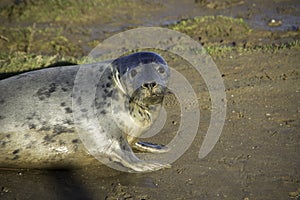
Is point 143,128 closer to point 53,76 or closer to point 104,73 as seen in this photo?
point 104,73

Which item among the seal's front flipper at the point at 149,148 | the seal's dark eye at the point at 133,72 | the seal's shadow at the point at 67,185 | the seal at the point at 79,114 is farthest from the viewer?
the seal's front flipper at the point at 149,148

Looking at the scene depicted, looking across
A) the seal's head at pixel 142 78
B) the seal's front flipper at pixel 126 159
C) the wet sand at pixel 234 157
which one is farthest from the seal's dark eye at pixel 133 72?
the wet sand at pixel 234 157

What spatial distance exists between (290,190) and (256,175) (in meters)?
0.32

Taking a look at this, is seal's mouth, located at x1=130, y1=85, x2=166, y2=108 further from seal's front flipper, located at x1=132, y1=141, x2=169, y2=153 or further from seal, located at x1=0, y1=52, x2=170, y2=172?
seal's front flipper, located at x1=132, y1=141, x2=169, y2=153

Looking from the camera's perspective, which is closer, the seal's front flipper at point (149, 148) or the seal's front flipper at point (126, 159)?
the seal's front flipper at point (126, 159)

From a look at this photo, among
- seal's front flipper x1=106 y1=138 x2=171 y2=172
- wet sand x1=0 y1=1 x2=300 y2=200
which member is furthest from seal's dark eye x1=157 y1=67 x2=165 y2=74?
wet sand x1=0 y1=1 x2=300 y2=200

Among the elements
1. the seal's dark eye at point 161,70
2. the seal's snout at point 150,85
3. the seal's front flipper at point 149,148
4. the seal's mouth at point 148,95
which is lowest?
Answer: the seal's front flipper at point 149,148

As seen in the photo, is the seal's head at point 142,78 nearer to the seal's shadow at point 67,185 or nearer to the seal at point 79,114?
the seal at point 79,114

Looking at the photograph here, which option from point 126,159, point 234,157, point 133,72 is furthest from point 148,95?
point 234,157

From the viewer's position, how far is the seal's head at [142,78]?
3809 millimetres

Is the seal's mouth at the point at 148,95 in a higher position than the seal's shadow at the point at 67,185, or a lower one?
higher

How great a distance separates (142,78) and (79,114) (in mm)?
643

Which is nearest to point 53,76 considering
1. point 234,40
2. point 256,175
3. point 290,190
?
point 256,175

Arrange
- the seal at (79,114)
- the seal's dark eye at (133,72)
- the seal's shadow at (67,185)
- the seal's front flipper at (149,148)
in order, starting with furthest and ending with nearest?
the seal's front flipper at (149,148), the seal's dark eye at (133,72), the seal at (79,114), the seal's shadow at (67,185)
